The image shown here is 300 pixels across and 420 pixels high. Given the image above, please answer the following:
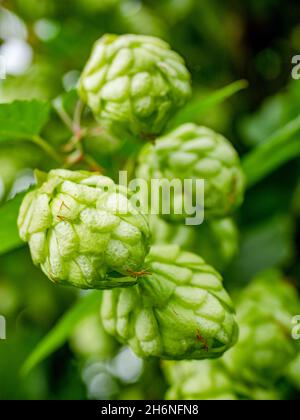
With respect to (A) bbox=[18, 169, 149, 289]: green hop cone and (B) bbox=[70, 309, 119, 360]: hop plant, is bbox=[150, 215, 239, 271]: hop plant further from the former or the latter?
(B) bbox=[70, 309, 119, 360]: hop plant

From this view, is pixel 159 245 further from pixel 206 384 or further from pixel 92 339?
pixel 92 339

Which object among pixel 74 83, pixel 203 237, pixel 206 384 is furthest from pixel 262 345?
pixel 74 83

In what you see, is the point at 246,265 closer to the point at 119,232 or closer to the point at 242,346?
the point at 242,346

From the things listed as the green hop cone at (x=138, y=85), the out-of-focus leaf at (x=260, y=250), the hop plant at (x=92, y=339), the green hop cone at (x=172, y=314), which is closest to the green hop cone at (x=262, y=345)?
the out-of-focus leaf at (x=260, y=250)
